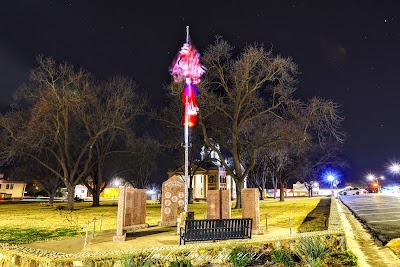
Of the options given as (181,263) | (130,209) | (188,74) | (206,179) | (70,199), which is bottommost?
(181,263)

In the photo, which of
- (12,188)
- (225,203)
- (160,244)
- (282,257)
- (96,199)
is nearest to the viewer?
(282,257)

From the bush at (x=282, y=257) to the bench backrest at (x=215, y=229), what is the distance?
112 cm

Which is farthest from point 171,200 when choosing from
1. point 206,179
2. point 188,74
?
point 206,179

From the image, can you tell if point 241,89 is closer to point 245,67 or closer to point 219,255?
point 245,67

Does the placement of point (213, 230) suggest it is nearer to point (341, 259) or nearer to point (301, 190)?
point (341, 259)

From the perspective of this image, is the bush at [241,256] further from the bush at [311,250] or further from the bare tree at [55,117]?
the bare tree at [55,117]

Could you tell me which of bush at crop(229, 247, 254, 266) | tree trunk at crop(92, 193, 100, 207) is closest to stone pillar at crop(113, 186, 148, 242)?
bush at crop(229, 247, 254, 266)

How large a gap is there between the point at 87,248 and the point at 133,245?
4.44ft

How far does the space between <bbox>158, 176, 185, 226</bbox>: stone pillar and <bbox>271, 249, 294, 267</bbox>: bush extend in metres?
6.90

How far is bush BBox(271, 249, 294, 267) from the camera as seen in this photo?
8695 millimetres

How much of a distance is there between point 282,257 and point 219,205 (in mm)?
4736

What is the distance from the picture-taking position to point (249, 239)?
956cm

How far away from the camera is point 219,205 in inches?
526

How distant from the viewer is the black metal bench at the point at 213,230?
30.2ft
